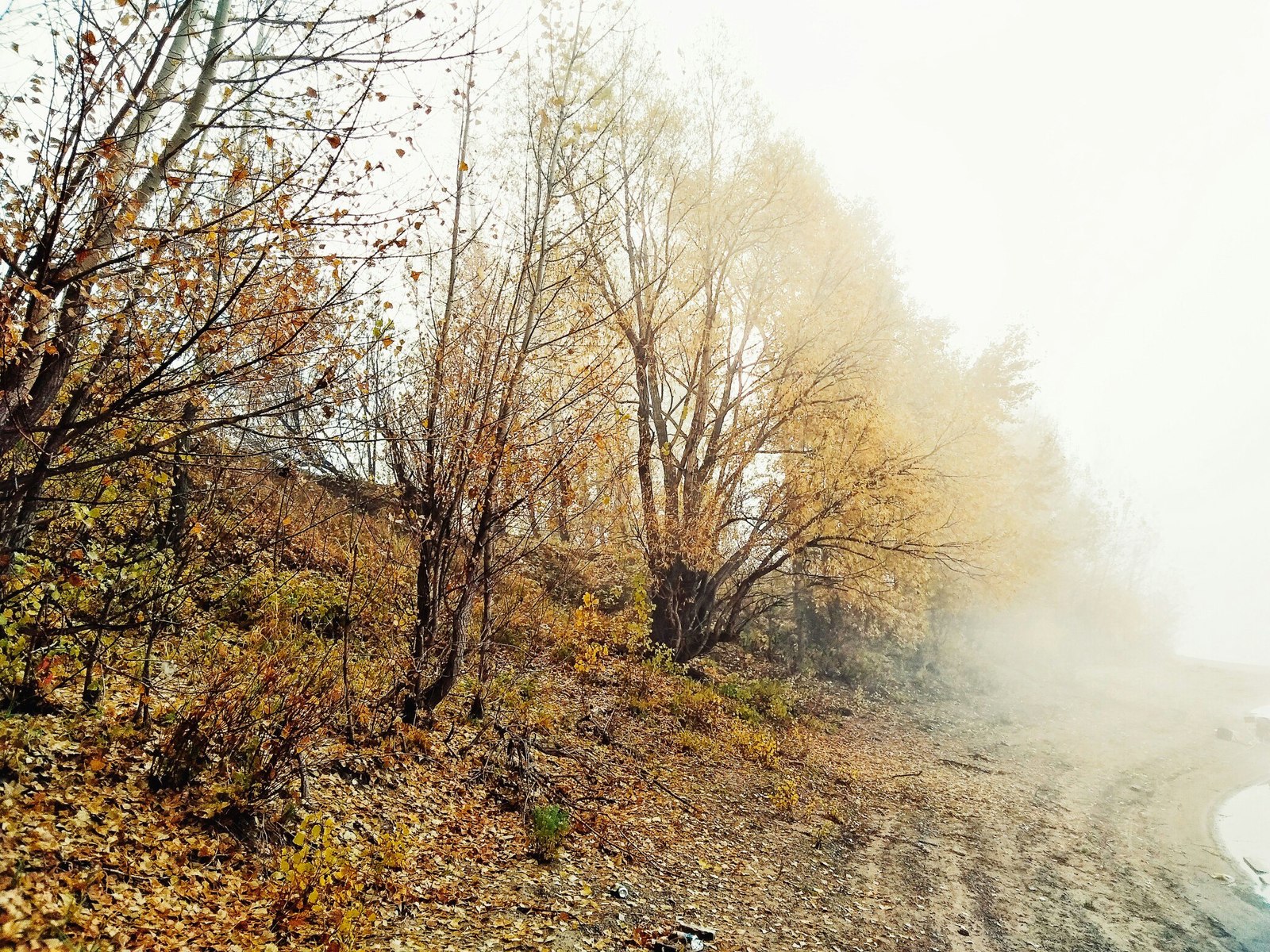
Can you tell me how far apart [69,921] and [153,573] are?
2.95 meters

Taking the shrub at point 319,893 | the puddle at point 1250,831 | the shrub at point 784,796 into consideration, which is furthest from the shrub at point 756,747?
the puddle at point 1250,831

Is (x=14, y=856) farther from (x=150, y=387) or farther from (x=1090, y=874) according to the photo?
(x=1090, y=874)

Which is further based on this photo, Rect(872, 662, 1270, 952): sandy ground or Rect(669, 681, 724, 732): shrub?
Rect(669, 681, 724, 732): shrub

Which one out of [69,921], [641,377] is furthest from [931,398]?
[69,921]

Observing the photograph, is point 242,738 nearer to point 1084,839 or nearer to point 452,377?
point 452,377

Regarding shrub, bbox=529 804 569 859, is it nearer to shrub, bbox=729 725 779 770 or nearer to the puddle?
shrub, bbox=729 725 779 770

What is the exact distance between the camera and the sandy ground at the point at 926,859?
616cm

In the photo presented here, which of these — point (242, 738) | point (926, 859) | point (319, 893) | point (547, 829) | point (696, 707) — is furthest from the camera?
point (696, 707)

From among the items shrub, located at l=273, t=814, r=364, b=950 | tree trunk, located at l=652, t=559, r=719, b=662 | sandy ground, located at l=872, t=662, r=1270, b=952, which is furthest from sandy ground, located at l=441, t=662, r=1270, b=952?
tree trunk, located at l=652, t=559, r=719, b=662

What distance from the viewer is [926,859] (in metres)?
8.49

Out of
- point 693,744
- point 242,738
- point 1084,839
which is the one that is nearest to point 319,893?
point 242,738

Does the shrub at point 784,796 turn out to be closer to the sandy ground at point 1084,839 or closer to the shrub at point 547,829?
the sandy ground at point 1084,839

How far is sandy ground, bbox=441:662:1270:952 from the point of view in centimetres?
616

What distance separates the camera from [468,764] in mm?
6973
